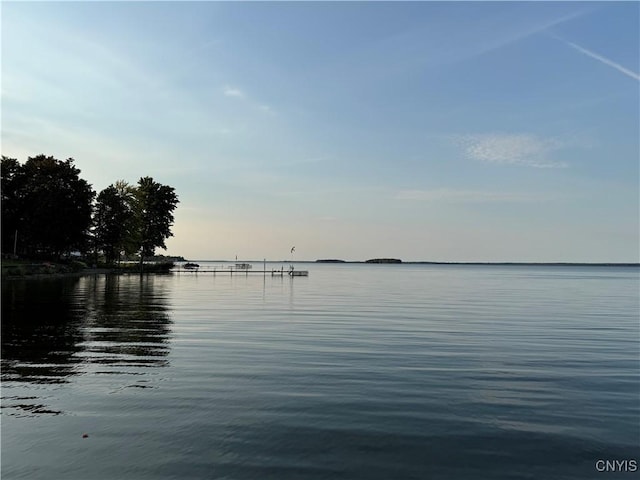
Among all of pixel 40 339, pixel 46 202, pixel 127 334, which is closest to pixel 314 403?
pixel 127 334

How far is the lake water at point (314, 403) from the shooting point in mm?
9023

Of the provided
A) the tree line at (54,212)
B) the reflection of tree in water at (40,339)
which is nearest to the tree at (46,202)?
the tree line at (54,212)

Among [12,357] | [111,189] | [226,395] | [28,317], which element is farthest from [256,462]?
[111,189]

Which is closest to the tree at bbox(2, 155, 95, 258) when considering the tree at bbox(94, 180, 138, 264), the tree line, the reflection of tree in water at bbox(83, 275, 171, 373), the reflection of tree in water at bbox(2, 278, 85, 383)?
the tree line

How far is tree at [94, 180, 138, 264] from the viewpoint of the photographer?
355 ft

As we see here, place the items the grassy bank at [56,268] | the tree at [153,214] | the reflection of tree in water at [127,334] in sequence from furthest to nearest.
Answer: the tree at [153,214]
the grassy bank at [56,268]
the reflection of tree in water at [127,334]

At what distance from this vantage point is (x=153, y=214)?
118312 mm

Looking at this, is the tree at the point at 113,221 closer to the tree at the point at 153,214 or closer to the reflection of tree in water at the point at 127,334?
the tree at the point at 153,214

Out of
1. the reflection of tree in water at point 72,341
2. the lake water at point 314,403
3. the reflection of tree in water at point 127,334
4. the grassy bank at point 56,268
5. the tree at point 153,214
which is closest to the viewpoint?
the lake water at point 314,403

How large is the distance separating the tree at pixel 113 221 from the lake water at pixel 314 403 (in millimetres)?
87613

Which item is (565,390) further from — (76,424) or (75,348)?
(75,348)

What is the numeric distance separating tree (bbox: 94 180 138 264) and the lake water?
287ft

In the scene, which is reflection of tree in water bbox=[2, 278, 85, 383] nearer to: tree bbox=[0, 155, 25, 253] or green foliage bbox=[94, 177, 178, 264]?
tree bbox=[0, 155, 25, 253]

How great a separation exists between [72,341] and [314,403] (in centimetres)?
1432
